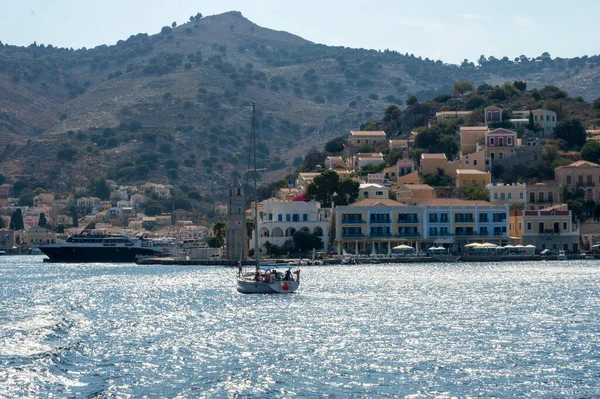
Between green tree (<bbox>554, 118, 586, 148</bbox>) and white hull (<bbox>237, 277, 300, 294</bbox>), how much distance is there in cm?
8517

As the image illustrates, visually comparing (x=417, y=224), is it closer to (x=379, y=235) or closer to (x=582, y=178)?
(x=379, y=235)

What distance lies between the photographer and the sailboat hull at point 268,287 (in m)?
75.9

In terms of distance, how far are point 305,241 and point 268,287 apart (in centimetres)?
4790

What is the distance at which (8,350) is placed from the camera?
47.0m

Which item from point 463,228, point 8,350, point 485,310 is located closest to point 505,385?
point 8,350

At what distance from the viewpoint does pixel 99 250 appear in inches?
5989

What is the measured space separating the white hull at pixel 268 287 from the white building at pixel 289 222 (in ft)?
163

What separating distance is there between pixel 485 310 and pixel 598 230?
68533 millimetres

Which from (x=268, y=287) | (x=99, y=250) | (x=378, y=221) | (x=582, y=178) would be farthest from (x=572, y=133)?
(x=268, y=287)

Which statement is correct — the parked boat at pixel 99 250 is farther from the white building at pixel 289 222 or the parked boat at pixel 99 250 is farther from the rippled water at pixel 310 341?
the rippled water at pixel 310 341

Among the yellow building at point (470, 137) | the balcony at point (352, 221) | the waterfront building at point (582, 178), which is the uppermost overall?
the yellow building at point (470, 137)

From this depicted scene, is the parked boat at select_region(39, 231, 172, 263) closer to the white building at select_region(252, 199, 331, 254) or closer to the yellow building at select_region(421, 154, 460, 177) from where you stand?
the white building at select_region(252, 199, 331, 254)

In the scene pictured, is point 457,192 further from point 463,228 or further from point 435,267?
point 435,267

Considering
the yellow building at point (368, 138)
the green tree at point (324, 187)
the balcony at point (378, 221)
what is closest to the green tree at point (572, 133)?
the yellow building at point (368, 138)
